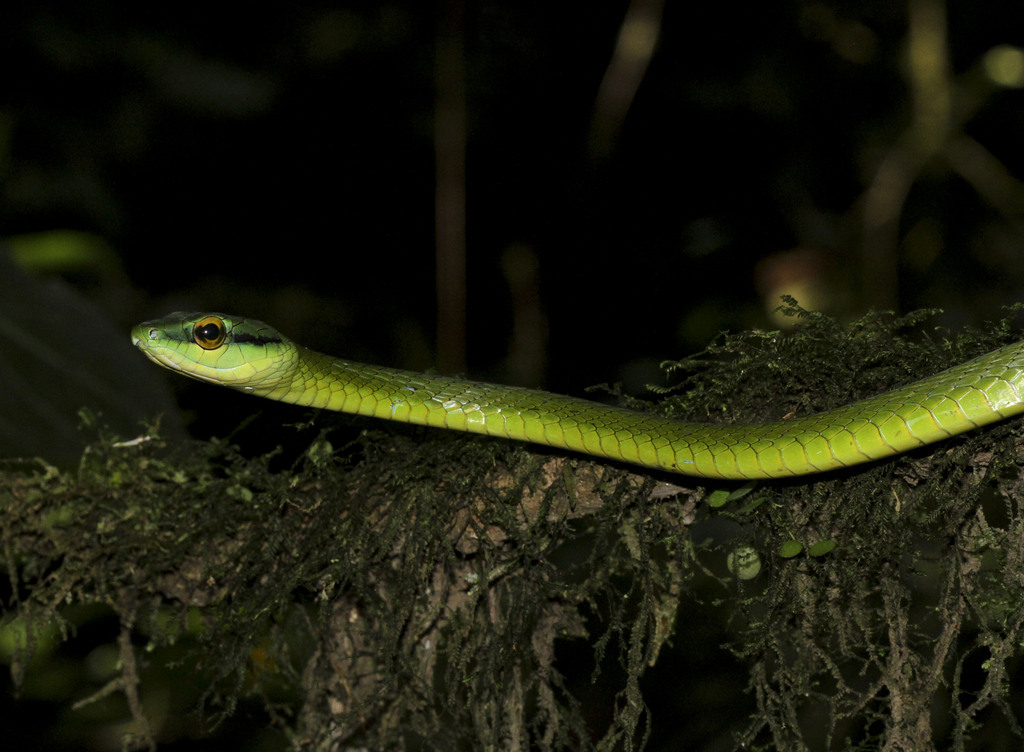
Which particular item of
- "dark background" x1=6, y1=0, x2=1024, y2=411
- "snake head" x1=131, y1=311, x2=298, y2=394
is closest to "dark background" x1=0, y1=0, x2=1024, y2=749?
"dark background" x1=6, y1=0, x2=1024, y2=411

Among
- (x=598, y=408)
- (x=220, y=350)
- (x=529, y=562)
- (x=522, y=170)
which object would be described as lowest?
(x=529, y=562)

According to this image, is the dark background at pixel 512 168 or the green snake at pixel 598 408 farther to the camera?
the dark background at pixel 512 168

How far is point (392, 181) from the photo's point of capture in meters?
5.58

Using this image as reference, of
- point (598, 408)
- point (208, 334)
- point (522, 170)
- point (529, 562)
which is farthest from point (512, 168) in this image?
point (529, 562)

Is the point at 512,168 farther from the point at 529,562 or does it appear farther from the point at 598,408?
the point at 529,562

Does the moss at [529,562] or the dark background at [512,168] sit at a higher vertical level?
the dark background at [512,168]

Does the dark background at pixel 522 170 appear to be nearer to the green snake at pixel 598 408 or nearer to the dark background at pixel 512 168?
the dark background at pixel 512 168

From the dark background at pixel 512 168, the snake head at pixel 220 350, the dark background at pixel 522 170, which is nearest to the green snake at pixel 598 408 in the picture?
the snake head at pixel 220 350

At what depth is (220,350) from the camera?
7.88 ft

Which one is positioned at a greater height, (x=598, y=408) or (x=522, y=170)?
(x=522, y=170)

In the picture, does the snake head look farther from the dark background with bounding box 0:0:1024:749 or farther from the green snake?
the dark background with bounding box 0:0:1024:749

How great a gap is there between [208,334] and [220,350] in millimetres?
66

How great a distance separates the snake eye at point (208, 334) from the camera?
7.89 ft

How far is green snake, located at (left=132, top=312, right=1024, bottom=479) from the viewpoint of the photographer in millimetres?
1521
